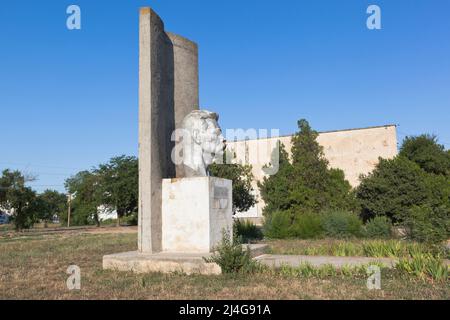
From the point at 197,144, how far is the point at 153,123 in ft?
4.13

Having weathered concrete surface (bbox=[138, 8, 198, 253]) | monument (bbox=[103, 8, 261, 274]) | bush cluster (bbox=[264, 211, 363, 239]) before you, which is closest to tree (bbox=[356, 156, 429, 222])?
bush cluster (bbox=[264, 211, 363, 239])

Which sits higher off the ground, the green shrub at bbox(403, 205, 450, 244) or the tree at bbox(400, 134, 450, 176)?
the tree at bbox(400, 134, 450, 176)

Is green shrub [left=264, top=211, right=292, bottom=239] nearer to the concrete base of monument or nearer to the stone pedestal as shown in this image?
the stone pedestal

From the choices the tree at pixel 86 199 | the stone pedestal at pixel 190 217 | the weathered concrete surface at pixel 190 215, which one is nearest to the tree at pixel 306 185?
the stone pedestal at pixel 190 217

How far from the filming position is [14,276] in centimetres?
758

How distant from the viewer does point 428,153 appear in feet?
93.6

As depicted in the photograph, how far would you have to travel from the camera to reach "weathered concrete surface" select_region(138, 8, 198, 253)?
8648mm

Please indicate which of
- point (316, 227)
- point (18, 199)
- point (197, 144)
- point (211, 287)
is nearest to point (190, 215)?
point (197, 144)

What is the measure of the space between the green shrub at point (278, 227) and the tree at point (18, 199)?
76.5 ft

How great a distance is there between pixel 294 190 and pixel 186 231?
49.9 feet

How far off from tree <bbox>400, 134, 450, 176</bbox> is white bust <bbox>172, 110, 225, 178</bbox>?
2273 cm

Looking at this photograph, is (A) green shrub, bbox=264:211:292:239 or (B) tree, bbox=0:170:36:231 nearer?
(A) green shrub, bbox=264:211:292:239
